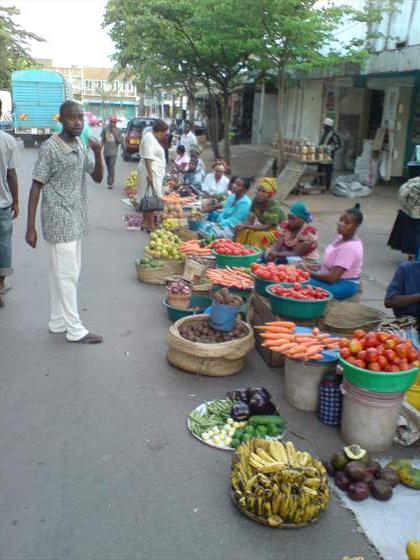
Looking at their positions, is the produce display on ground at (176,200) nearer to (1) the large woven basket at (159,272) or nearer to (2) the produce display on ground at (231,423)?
(1) the large woven basket at (159,272)

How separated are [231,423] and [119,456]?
0.86 meters

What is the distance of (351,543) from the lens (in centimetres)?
311

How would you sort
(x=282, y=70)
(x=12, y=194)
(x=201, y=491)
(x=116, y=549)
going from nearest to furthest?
1. (x=116, y=549)
2. (x=201, y=491)
3. (x=12, y=194)
4. (x=282, y=70)

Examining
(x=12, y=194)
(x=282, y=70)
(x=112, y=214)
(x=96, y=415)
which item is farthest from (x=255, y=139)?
(x=96, y=415)

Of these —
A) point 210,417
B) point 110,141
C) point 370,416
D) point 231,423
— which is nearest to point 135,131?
point 110,141

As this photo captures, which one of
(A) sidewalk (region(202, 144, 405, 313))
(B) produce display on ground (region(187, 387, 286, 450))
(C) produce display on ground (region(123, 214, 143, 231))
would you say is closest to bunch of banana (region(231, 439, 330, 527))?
(B) produce display on ground (region(187, 387, 286, 450))

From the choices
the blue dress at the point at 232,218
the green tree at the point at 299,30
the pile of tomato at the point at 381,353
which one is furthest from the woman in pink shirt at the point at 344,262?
the green tree at the point at 299,30

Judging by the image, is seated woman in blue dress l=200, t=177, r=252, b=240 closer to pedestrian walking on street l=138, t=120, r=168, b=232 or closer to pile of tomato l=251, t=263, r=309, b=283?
pedestrian walking on street l=138, t=120, r=168, b=232

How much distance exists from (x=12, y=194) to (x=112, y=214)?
6844mm

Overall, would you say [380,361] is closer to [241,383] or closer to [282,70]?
[241,383]

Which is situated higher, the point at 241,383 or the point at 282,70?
the point at 282,70

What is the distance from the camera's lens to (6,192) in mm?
6371

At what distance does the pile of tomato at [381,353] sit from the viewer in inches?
148

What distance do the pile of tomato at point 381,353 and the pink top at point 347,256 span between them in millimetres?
1597
